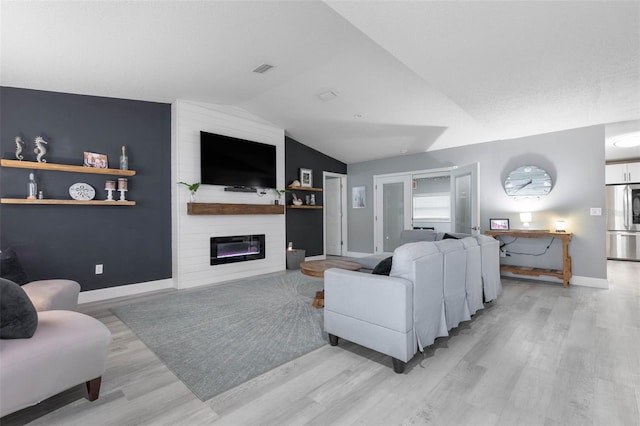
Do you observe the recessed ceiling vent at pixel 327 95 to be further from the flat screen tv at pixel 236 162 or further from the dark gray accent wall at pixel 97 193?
the dark gray accent wall at pixel 97 193

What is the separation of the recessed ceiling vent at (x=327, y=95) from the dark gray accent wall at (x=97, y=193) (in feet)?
7.53

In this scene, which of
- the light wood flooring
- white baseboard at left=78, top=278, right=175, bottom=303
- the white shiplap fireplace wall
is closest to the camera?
the light wood flooring

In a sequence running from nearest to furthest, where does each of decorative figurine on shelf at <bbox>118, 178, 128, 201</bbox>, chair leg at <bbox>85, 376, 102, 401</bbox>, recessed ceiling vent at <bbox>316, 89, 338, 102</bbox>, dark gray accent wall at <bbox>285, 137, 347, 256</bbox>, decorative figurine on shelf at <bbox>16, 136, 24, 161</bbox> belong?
chair leg at <bbox>85, 376, 102, 401</bbox> < decorative figurine on shelf at <bbox>16, 136, 24, 161</bbox> < decorative figurine on shelf at <bbox>118, 178, 128, 201</bbox> < recessed ceiling vent at <bbox>316, 89, 338, 102</bbox> < dark gray accent wall at <bbox>285, 137, 347, 256</bbox>

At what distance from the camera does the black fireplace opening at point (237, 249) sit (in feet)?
15.7

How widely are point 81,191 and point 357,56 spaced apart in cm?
369

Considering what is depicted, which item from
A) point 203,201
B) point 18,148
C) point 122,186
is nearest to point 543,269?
point 203,201

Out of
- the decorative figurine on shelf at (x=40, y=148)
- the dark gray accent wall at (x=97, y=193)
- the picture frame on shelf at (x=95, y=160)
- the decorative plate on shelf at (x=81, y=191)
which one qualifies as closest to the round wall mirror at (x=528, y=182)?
the dark gray accent wall at (x=97, y=193)

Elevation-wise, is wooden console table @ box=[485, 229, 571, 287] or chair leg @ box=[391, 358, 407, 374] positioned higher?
wooden console table @ box=[485, 229, 571, 287]

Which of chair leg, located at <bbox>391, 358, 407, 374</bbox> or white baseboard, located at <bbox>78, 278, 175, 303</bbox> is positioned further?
white baseboard, located at <bbox>78, 278, 175, 303</bbox>

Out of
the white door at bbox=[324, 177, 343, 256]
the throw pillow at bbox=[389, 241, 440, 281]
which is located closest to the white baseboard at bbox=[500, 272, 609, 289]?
the throw pillow at bbox=[389, 241, 440, 281]

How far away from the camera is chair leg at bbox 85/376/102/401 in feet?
5.84

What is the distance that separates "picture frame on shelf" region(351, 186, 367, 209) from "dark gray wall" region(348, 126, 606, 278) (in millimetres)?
2216

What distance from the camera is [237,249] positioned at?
5.07 metres

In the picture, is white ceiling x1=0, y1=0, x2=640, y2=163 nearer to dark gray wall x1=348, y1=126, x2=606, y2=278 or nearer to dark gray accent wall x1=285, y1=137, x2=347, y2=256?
dark gray wall x1=348, y1=126, x2=606, y2=278
